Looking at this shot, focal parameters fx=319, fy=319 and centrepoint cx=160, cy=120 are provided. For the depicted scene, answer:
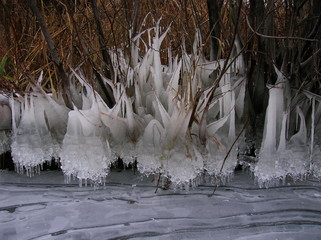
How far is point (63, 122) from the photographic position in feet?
3.32

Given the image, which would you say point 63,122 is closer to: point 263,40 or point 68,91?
point 68,91

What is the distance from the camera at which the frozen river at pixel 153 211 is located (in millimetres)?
743

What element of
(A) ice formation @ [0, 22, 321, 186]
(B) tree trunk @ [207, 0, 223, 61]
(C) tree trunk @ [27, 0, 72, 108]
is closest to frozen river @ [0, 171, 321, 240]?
(A) ice formation @ [0, 22, 321, 186]

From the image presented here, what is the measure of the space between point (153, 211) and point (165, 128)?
227mm

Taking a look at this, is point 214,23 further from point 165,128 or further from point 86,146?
point 86,146

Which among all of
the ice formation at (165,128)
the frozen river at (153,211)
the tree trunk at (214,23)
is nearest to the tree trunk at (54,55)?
the ice formation at (165,128)

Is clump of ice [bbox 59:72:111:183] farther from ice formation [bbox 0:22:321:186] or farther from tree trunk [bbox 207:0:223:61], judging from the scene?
tree trunk [bbox 207:0:223:61]

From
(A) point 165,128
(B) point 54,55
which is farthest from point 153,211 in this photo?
(B) point 54,55

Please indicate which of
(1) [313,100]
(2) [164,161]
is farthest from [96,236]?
(1) [313,100]

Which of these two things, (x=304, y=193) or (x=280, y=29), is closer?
(x=304, y=193)

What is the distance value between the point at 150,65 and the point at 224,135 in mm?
317

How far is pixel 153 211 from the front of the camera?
0.81m

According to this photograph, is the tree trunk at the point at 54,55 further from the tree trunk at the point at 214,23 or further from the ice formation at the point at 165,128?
the tree trunk at the point at 214,23

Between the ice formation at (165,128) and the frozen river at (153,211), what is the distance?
4 centimetres
